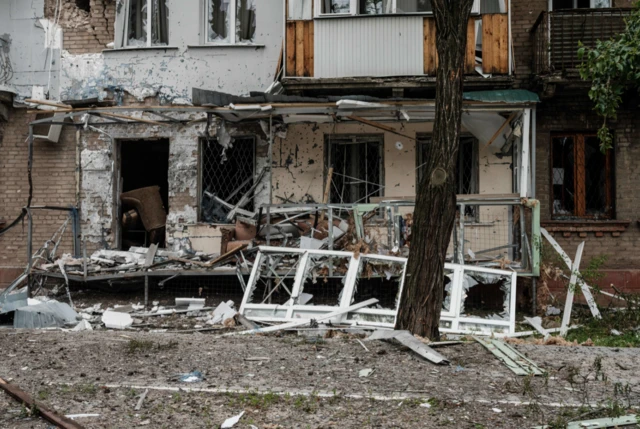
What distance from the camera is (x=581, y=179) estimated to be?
11625 mm

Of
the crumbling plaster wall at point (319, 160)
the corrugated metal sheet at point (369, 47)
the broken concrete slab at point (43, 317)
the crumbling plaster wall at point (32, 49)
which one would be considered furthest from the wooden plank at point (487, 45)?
the crumbling plaster wall at point (32, 49)

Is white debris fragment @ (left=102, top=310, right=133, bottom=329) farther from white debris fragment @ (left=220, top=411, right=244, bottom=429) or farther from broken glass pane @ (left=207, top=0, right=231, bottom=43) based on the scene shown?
broken glass pane @ (left=207, top=0, right=231, bottom=43)

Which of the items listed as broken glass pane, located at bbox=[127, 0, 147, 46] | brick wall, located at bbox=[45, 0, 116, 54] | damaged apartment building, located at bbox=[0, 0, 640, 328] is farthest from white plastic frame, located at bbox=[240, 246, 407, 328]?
brick wall, located at bbox=[45, 0, 116, 54]

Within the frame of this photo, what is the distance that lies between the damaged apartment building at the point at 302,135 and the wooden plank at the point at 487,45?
3 centimetres

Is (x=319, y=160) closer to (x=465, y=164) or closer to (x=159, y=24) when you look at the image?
(x=465, y=164)

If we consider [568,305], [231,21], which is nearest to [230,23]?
[231,21]

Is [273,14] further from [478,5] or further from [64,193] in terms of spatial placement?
[64,193]

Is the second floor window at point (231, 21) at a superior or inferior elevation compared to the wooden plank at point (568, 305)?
superior

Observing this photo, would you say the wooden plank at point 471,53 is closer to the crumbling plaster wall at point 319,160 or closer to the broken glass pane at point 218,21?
the crumbling plaster wall at point 319,160

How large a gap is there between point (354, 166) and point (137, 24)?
4812 millimetres

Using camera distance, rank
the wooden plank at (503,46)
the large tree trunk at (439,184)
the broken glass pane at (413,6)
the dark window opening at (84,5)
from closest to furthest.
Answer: the large tree trunk at (439,184) → the wooden plank at (503,46) → the broken glass pane at (413,6) → the dark window opening at (84,5)

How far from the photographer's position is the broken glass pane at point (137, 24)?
1251cm

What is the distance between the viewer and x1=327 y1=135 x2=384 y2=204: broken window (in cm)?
1179

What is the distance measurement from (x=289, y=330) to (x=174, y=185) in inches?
195
